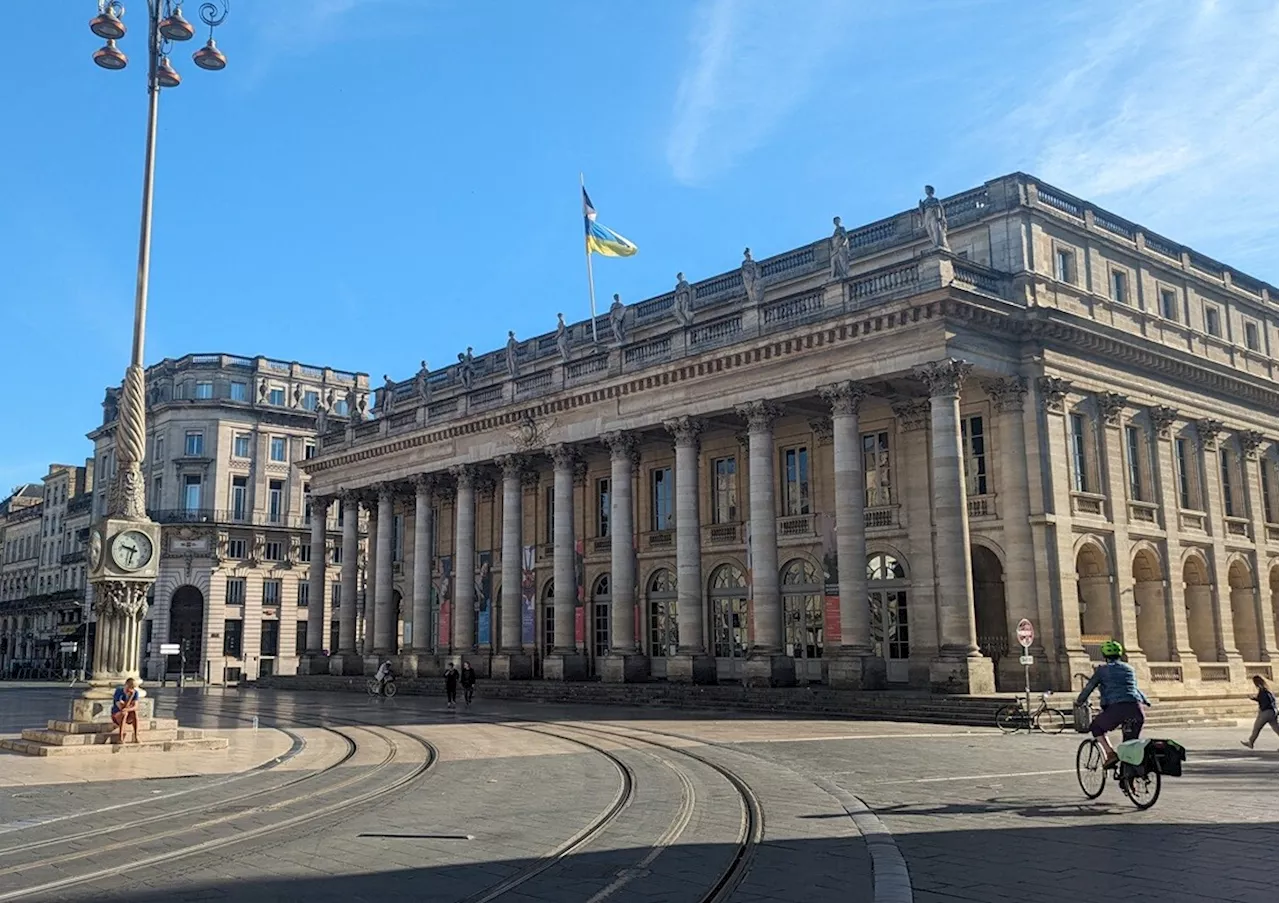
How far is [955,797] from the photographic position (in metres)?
13.5

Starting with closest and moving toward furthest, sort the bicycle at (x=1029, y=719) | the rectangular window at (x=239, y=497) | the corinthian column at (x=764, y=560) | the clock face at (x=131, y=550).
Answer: the clock face at (x=131, y=550)
the bicycle at (x=1029, y=719)
the corinthian column at (x=764, y=560)
the rectangular window at (x=239, y=497)

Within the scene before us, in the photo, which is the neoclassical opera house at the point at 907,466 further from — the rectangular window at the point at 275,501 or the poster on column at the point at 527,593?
the rectangular window at the point at 275,501

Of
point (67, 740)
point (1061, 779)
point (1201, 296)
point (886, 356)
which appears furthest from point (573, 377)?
point (1061, 779)

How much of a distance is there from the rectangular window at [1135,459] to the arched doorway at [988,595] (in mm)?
5639

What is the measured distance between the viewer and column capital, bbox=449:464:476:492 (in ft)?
159

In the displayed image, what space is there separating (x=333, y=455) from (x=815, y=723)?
118 feet

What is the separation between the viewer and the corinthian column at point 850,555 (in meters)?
32.3

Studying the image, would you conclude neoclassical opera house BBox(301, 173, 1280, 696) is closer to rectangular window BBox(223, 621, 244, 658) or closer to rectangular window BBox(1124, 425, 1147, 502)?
rectangular window BBox(1124, 425, 1147, 502)

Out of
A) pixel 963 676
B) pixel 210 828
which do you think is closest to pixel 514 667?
pixel 963 676

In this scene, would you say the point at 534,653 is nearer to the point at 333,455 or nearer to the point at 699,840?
the point at 333,455

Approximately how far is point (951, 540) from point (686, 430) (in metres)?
10.8

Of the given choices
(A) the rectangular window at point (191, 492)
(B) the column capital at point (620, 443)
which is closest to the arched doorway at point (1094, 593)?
(B) the column capital at point (620, 443)

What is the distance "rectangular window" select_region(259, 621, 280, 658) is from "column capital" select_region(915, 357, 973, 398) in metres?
58.4

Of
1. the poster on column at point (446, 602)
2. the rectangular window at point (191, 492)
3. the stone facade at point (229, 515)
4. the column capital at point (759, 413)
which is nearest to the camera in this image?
the column capital at point (759, 413)
